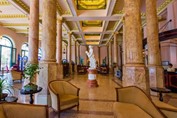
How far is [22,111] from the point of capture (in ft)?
5.12

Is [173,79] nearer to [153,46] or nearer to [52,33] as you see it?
[153,46]

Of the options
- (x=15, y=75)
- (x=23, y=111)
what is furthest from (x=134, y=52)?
(x=15, y=75)

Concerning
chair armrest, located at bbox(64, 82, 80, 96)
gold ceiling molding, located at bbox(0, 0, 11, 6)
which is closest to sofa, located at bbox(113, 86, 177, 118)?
chair armrest, located at bbox(64, 82, 80, 96)

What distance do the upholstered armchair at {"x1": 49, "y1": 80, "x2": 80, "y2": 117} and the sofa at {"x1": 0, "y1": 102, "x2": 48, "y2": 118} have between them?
1.22m

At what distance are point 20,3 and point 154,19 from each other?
7043 mm

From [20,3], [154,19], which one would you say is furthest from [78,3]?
[154,19]

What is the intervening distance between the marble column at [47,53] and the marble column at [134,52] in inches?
79.0

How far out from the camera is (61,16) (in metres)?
8.99

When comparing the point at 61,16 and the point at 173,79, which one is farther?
the point at 61,16

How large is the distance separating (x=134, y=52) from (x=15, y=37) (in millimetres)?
15274

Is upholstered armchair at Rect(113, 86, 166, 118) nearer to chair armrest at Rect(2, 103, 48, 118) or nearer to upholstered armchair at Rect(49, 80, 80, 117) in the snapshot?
chair armrest at Rect(2, 103, 48, 118)

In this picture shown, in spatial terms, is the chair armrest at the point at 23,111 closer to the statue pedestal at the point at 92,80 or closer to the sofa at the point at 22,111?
the sofa at the point at 22,111

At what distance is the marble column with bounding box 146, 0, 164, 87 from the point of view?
15.3 ft

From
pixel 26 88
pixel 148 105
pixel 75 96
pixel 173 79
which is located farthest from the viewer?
pixel 173 79
